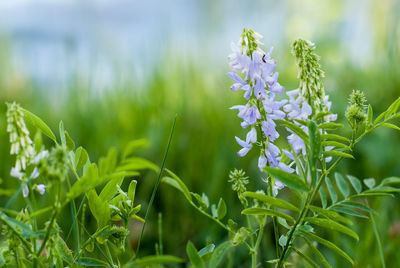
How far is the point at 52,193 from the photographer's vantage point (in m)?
0.74

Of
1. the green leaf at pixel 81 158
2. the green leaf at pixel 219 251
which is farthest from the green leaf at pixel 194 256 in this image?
the green leaf at pixel 81 158

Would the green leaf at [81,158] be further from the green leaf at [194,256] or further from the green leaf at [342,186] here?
the green leaf at [342,186]

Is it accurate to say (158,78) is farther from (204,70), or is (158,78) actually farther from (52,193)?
(52,193)

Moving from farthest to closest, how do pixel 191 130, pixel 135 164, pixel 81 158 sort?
pixel 191 130, pixel 81 158, pixel 135 164

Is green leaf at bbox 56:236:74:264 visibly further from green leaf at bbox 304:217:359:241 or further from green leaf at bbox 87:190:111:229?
green leaf at bbox 304:217:359:241

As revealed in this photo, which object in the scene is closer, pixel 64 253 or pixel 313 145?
pixel 313 145

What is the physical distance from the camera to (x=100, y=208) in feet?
2.69

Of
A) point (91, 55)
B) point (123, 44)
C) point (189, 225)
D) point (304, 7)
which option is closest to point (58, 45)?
point (91, 55)

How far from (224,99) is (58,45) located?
46.8 inches

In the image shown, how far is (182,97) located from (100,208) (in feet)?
6.95

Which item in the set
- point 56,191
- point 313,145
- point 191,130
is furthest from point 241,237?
point 191,130

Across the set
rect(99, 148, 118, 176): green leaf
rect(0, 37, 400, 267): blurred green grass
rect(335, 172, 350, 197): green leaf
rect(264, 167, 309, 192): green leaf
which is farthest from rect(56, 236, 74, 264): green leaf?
rect(0, 37, 400, 267): blurred green grass

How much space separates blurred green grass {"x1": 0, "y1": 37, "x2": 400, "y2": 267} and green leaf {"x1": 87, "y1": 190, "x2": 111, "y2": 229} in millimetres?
923

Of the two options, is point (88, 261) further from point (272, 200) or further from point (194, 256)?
point (272, 200)
